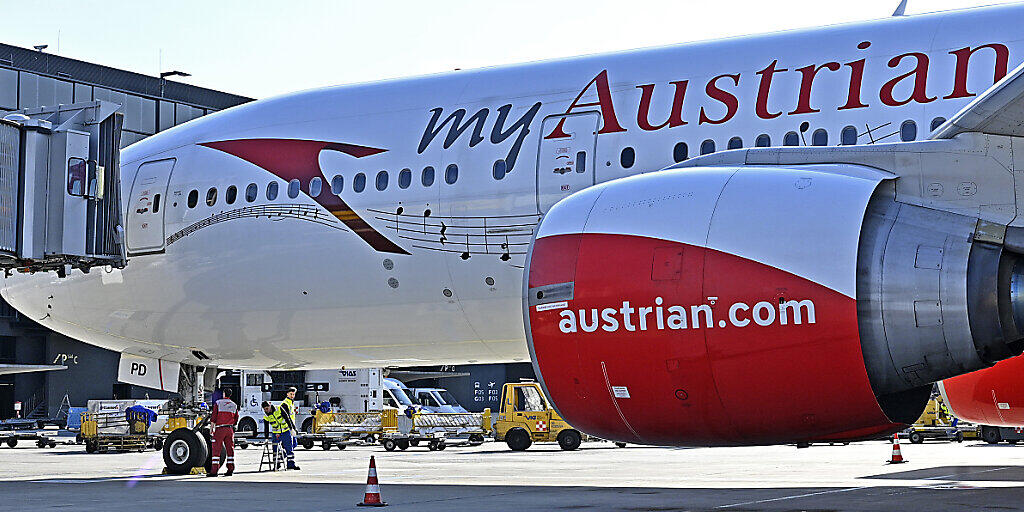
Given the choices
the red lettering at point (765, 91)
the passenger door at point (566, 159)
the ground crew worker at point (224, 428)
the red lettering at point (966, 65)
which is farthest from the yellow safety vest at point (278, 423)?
the red lettering at point (966, 65)

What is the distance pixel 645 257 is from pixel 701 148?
102 inches

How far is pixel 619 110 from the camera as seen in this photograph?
10.8m

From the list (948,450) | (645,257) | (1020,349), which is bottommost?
(948,450)

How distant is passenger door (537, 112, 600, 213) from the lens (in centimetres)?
1073

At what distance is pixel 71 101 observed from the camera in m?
45.4

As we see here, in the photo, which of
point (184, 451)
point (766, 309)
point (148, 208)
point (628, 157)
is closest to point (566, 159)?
point (628, 157)

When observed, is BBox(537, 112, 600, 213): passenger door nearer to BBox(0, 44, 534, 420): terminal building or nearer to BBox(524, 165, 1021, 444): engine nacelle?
BBox(524, 165, 1021, 444): engine nacelle

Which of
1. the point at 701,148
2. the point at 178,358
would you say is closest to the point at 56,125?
the point at 178,358

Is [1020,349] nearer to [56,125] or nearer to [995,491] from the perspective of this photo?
[995,491]

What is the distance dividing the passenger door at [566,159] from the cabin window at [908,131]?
8.57 feet

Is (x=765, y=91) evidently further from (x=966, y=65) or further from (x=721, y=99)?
(x=966, y=65)

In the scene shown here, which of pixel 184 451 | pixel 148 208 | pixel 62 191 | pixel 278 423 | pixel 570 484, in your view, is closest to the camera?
pixel 148 208

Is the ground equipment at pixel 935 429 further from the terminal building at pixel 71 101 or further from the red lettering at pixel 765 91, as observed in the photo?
the terminal building at pixel 71 101

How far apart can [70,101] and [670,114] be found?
39.7 m
